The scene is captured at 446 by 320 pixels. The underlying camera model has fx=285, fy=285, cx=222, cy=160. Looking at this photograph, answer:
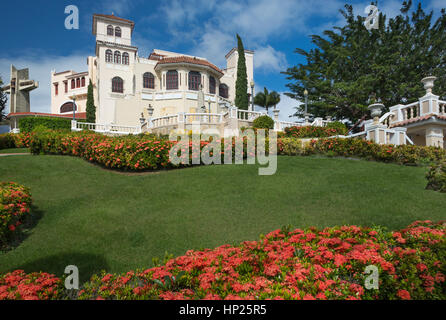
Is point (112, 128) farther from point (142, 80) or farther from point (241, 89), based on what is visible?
point (241, 89)

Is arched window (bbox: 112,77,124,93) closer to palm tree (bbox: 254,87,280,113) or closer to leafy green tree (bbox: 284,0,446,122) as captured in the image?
palm tree (bbox: 254,87,280,113)

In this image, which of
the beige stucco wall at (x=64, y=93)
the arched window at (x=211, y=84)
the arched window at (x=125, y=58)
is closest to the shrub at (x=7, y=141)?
the arched window at (x=125, y=58)

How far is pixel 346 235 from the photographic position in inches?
192

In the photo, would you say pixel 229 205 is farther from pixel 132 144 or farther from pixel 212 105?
pixel 212 105

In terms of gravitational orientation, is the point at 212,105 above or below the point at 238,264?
above

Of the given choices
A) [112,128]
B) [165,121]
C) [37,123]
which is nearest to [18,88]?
[37,123]

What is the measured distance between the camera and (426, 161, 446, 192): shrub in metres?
8.37

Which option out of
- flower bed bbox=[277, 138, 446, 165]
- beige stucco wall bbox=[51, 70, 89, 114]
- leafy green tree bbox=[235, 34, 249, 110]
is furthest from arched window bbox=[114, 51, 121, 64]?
flower bed bbox=[277, 138, 446, 165]

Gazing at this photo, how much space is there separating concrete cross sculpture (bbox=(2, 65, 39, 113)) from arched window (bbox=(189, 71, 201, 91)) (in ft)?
66.2

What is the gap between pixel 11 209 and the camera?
6840 millimetres

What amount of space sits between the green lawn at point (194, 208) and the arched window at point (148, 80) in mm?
28191
